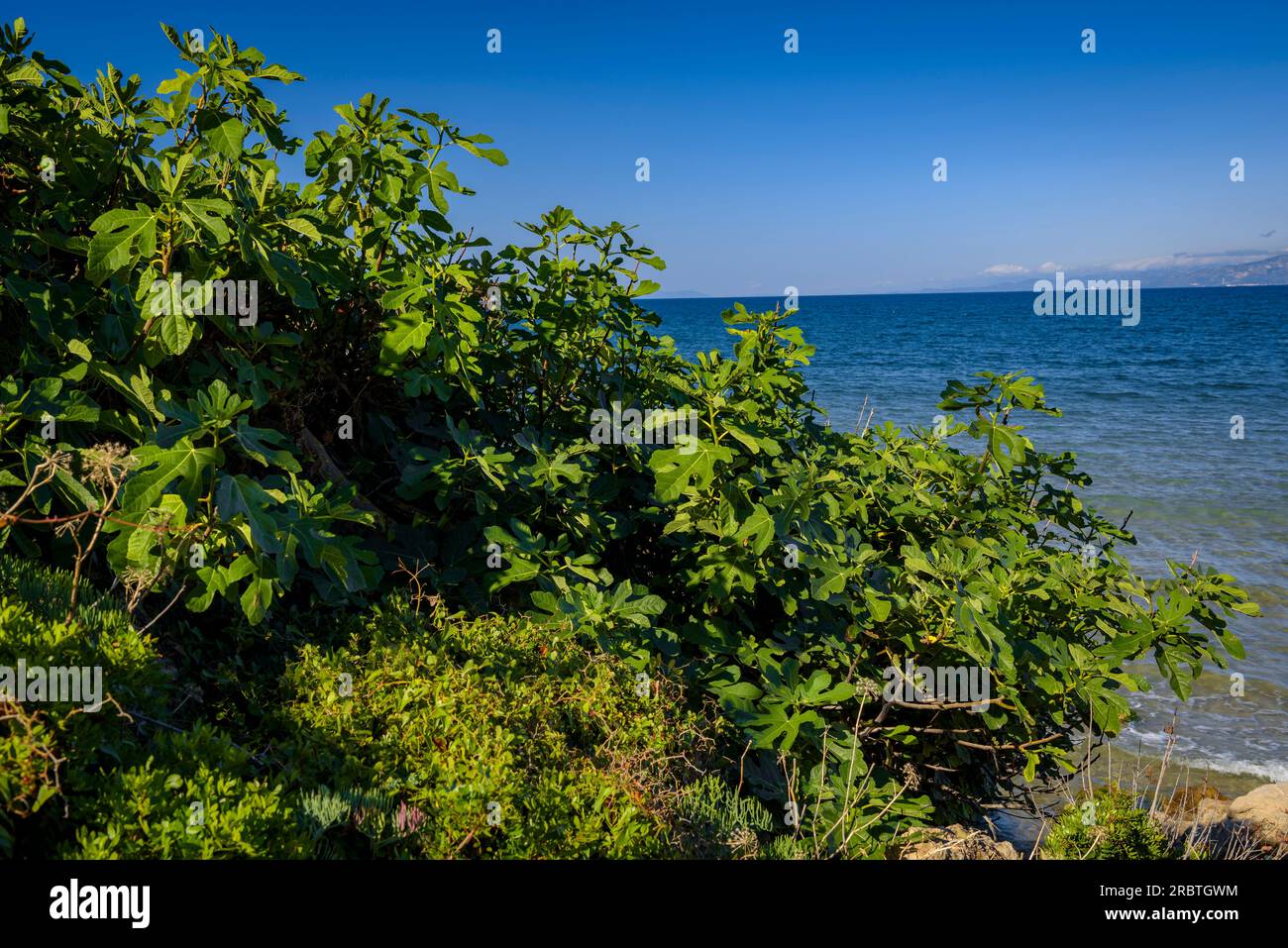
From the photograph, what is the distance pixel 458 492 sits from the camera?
162 inches

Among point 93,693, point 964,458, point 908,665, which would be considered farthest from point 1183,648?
point 93,693

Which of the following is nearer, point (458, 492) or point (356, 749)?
point (356, 749)

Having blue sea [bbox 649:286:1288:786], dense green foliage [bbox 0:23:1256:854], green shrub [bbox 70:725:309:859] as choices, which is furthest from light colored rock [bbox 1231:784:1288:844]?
green shrub [bbox 70:725:309:859]

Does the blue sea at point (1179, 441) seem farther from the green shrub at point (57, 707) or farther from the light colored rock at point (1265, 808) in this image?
the green shrub at point (57, 707)

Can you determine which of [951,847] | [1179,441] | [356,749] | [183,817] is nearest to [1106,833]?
[951,847]

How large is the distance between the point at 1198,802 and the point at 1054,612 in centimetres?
408

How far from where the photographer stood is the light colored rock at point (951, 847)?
148 inches

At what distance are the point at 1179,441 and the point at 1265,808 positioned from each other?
17.9 metres

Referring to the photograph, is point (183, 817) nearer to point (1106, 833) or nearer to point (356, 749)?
point (356, 749)

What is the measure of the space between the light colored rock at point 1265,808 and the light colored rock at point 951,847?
2771 millimetres

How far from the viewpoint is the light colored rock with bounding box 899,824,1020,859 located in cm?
375
